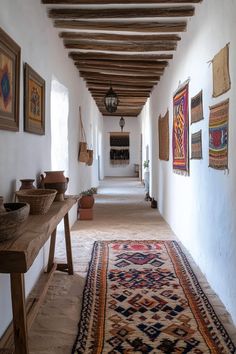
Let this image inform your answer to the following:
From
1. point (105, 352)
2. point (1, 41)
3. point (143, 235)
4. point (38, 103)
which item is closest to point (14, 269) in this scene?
point (105, 352)

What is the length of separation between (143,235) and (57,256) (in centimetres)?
141

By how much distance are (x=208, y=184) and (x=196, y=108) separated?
831 mm

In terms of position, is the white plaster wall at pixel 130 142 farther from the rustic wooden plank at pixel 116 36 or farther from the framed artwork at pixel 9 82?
the framed artwork at pixel 9 82

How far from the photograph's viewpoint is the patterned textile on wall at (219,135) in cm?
242

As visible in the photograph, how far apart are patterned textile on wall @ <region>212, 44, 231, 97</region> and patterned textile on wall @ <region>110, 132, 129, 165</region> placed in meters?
13.3

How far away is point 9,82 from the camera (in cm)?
214

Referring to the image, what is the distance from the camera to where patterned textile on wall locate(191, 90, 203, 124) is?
3.18m

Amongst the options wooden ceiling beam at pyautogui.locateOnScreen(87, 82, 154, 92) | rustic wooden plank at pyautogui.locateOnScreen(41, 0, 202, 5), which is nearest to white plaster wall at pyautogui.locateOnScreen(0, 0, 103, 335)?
rustic wooden plank at pyautogui.locateOnScreen(41, 0, 202, 5)

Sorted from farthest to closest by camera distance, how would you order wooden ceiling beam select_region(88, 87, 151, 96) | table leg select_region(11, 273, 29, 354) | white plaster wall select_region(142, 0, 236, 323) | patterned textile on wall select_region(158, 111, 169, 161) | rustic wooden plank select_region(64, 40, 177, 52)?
wooden ceiling beam select_region(88, 87, 151, 96)
patterned textile on wall select_region(158, 111, 169, 161)
rustic wooden plank select_region(64, 40, 177, 52)
white plaster wall select_region(142, 0, 236, 323)
table leg select_region(11, 273, 29, 354)

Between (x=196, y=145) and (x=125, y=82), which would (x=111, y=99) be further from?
(x=196, y=145)

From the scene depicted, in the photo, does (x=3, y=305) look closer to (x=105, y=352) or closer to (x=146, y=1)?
(x=105, y=352)

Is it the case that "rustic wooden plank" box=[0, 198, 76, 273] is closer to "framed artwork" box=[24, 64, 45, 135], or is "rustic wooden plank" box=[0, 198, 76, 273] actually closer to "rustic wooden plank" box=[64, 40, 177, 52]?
"framed artwork" box=[24, 64, 45, 135]

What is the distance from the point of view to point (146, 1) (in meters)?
3.17

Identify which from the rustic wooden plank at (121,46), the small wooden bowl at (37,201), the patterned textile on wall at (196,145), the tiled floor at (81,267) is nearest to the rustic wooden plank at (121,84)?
the rustic wooden plank at (121,46)
